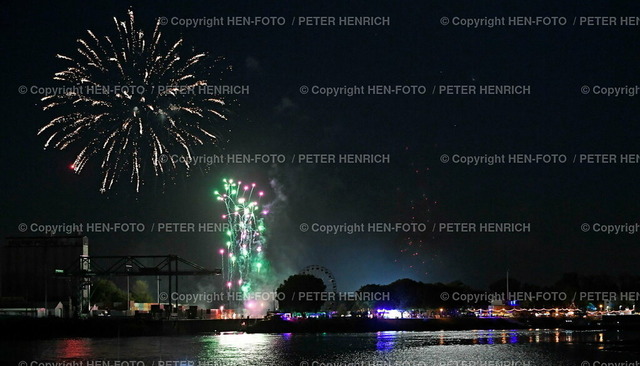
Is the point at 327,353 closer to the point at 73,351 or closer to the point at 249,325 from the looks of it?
the point at 73,351

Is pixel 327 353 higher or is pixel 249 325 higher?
pixel 327 353

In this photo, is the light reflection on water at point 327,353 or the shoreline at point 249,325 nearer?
the light reflection on water at point 327,353

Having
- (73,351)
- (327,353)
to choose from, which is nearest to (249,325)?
(73,351)

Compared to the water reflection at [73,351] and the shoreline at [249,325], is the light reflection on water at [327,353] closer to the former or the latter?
the water reflection at [73,351]

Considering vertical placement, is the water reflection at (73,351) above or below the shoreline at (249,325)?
above

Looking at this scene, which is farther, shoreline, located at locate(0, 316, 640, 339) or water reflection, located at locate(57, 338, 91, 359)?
shoreline, located at locate(0, 316, 640, 339)

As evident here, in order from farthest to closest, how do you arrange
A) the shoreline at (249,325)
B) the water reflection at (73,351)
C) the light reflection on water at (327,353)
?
1. the shoreline at (249,325)
2. the water reflection at (73,351)
3. the light reflection on water at (327,353)

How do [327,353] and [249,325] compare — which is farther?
[249,325]

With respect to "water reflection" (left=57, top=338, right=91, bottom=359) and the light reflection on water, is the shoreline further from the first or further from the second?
"water reflection" (left=57, top=338, right=91, bottom=359)

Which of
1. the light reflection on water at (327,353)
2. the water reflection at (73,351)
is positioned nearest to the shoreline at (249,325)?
the light reflection on water at (327,353)

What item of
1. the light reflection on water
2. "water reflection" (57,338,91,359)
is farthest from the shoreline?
"water reflection" (57,338,91,359)

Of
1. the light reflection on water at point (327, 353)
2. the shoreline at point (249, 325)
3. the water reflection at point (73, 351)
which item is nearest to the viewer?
the light reflection on water at point (327, 353)

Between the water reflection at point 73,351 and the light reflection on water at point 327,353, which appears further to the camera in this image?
the water reflection at point 73,351

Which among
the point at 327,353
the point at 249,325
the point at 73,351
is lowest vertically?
the point at 249,325
